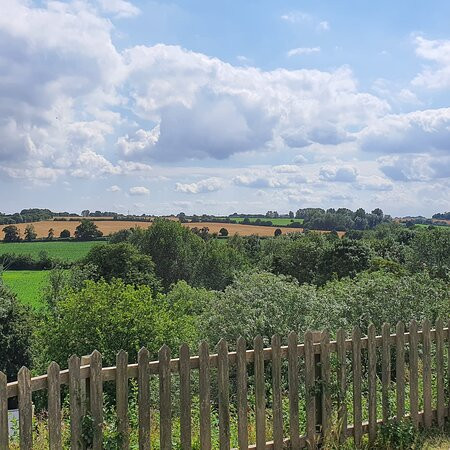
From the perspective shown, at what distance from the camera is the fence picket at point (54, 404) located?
17.4ft

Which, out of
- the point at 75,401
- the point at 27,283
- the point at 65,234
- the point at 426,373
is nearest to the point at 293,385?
the point at 426,373

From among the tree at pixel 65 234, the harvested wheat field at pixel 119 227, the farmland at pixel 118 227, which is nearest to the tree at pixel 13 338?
the farmland at pixel 118 227

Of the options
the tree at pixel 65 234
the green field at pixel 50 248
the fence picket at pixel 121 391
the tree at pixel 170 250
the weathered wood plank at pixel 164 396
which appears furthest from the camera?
the tree at pixel 65 234

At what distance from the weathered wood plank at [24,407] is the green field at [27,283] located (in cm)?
6159

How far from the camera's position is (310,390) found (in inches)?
269

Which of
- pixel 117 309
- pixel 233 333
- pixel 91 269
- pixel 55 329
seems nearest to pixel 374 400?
pixel 233 333

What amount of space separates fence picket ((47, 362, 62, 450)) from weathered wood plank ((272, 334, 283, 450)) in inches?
93.6

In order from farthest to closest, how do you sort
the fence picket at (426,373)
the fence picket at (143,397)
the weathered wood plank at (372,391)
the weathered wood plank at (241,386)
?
the fence picket at (426,373) → the weathered wood plank at (372,391) → the weathered wood plank at (241,386) → the fence picket at (143,397)

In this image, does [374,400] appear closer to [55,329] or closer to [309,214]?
[55,329]

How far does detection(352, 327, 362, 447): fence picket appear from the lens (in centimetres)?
712

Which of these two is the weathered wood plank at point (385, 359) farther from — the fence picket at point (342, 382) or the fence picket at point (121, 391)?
the fence picket at point (121, 391)

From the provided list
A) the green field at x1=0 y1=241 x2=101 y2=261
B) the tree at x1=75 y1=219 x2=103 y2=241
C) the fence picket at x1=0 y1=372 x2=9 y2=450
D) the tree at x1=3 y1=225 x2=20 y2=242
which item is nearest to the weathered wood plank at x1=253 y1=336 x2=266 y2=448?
the fence picket at x1=0 y1=372 x2=9 y2=450

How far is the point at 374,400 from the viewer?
7.42 meters

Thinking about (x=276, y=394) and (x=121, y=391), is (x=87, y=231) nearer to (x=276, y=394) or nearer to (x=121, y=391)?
(x=276, y=394)
